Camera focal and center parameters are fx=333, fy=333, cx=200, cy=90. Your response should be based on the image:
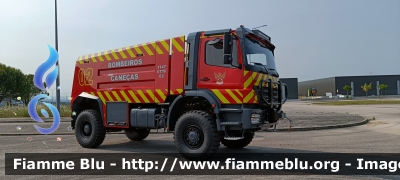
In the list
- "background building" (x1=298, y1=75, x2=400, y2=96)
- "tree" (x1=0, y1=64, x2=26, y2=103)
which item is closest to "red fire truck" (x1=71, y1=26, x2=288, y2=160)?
"tree" (x1=0, y1=64, x2=26, y2=103)

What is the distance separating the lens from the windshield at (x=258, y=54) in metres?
7.16

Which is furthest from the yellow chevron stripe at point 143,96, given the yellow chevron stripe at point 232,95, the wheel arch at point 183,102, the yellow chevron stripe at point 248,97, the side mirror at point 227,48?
the yellow chevron stripe at point 248,97

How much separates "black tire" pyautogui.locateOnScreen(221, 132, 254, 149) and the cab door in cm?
232

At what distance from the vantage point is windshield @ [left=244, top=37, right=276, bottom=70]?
282 inches

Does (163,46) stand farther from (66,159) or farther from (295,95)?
(295,95)

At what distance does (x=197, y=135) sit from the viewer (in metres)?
7.11

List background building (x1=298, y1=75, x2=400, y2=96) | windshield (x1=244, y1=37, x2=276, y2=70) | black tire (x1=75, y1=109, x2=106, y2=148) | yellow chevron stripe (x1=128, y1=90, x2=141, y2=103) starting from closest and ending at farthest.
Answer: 1. windshield (x1=244, y1=37, x2=276, y2=70)
2. yellow chevron stripe (x1=128, y1=90, x2=141, y2=103)
3. black tire (x1=75, y1=109, x2=106, y2=148)
4. background building (x1=298, y1=75, x2=400, y2=96)

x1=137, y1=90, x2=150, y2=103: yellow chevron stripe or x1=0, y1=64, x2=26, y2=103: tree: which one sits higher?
x1=0, y1=64, x2=26, y2=103: tree

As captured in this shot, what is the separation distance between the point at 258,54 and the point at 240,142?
2.69m

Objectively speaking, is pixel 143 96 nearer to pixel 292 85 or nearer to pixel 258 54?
pixel 258 54

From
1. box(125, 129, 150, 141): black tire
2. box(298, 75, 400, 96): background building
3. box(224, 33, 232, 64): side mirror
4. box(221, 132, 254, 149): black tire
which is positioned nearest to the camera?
box(224, 33, 232, 64): side mirror

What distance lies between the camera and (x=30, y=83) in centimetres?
6266

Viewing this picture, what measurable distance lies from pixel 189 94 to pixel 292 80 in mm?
76196

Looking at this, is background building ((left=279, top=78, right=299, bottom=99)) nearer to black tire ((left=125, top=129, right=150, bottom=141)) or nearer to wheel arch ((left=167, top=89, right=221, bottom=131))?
black tire ((left=125, top=129, right=150, bottom=141))
